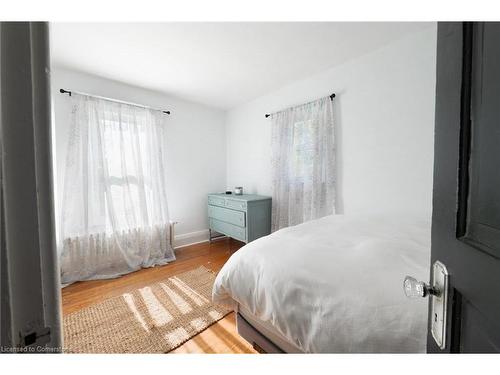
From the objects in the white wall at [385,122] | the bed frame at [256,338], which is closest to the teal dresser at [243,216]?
the white wall at [385,122]

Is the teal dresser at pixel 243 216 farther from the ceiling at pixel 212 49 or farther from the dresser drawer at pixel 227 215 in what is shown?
the ceiling at pixel 212 49

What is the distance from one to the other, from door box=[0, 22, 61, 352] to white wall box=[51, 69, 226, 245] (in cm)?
266

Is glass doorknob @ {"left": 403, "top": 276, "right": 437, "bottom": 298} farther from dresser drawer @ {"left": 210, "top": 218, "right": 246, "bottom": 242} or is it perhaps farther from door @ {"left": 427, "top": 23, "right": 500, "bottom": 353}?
dresser drawer @ {"left": 210, "top": 218, "right": 246, "bottom": 242}

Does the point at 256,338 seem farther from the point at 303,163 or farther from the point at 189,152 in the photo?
the point at 189,152

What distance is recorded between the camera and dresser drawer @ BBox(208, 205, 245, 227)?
289cm

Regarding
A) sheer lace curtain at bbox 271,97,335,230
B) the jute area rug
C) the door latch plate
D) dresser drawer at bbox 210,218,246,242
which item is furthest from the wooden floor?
the door latch plate

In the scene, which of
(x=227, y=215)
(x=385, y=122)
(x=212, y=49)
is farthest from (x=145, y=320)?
(x=385, y=122)

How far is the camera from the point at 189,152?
3367 millimetres

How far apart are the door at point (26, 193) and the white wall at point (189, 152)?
2.66m

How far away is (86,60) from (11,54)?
2.36 m

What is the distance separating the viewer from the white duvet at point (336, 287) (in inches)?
28.2
